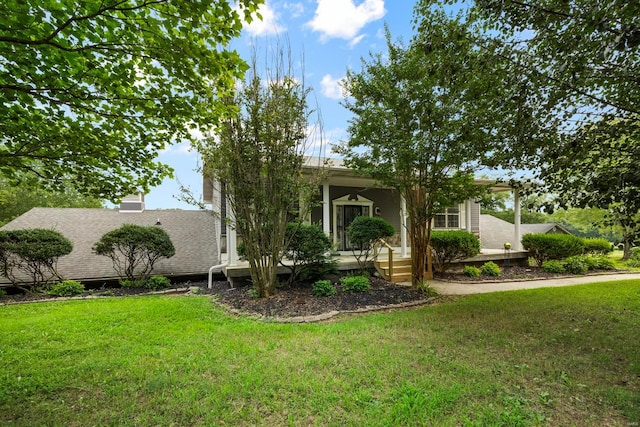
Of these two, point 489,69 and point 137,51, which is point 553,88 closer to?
point 489,69

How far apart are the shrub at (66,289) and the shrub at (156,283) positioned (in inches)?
58.9

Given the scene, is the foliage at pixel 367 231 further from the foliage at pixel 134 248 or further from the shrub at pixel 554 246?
the shrub at pixel 554 246

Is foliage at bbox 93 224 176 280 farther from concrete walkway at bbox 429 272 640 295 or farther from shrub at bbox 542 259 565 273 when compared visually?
shrub at bbox 542 259 565 273

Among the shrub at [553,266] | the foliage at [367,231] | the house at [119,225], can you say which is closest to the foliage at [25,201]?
the house at [119,225]

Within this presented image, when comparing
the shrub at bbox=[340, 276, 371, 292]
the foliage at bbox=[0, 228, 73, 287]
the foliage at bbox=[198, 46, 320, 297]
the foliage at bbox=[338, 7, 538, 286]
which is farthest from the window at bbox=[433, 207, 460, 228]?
the foliage at bbox=[0, 228, 73, 287]

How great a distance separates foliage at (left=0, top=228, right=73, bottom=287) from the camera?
23.2 ft

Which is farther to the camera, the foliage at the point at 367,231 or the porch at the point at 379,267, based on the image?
the foliage at the point at 367,231

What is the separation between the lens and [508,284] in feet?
26.8

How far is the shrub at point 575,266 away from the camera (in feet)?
31.5

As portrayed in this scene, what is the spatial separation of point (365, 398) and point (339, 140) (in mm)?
6144

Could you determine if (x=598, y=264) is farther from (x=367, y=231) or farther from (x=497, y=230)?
(x=497, y=230)

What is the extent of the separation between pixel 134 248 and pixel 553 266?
44.4 ft

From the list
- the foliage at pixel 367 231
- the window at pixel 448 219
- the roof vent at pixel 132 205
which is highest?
the roof vent at pixel 132 205

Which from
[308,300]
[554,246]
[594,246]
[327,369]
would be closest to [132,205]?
[308,300]
